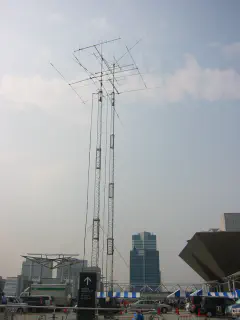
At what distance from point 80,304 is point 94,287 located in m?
1.18

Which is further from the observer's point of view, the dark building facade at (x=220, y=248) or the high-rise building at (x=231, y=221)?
the high-rise building at (x=231, y=221)

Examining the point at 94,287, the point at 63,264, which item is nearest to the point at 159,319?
the point at 94,287

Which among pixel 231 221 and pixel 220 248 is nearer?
pixel 220 248

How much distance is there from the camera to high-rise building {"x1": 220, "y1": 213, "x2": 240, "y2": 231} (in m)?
87.4

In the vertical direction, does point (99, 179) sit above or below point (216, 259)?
above

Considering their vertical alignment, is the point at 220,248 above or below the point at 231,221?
below

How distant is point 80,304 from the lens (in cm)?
1808

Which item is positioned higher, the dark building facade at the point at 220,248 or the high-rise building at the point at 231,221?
the high-rise building at the point at 231,221

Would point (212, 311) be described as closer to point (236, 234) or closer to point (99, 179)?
point (236, 234)

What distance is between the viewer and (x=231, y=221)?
88.8 metres

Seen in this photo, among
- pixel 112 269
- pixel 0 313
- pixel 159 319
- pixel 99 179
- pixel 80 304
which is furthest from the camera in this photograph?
pixel 112 269

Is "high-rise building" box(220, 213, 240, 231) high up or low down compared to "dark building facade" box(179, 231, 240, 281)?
up

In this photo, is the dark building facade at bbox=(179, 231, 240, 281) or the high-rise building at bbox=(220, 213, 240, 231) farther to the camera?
the high-rise building at bbox=(220, 213, 240, 231)

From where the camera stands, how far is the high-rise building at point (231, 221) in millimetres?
87438
